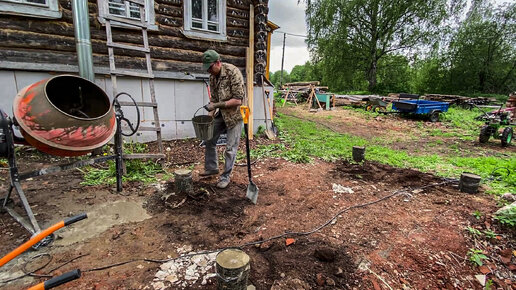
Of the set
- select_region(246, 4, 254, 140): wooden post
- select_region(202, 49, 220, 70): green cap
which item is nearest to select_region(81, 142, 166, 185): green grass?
select_region(202, 49, 220, 70): green cap

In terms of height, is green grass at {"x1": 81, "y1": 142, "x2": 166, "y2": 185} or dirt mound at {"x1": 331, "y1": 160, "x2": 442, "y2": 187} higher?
green grass at {"x1": 81, "y1": 142, "x2": 166, "y2": 185}

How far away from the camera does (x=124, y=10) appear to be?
16.8 feet

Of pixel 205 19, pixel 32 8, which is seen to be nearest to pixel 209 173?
pixel 205 19

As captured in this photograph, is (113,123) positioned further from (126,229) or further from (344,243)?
Result: (344,243)

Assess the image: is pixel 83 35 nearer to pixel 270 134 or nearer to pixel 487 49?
pixel 270 134

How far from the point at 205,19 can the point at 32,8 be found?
3149 millimetres

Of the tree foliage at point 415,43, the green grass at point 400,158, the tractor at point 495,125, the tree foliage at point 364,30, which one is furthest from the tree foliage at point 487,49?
the green grass at point 400,158

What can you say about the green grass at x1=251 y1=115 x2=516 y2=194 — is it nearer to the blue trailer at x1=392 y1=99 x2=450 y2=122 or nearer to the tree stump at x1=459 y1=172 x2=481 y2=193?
the tree stump at x1=459 y1=172 x2=481 y2=193

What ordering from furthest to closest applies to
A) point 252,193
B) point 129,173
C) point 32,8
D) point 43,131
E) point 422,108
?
1. point 422,108
2. point 32,8
3. point 129,173
4. point 252,193
5. point 43,131

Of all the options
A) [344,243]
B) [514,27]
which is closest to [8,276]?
[344,243]

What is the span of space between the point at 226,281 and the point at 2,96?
535cm

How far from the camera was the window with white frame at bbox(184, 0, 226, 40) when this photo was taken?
5.66 meters

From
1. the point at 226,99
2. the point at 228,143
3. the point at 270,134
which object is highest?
the point at 226,99

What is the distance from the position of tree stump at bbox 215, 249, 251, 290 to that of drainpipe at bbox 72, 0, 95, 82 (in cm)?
439
